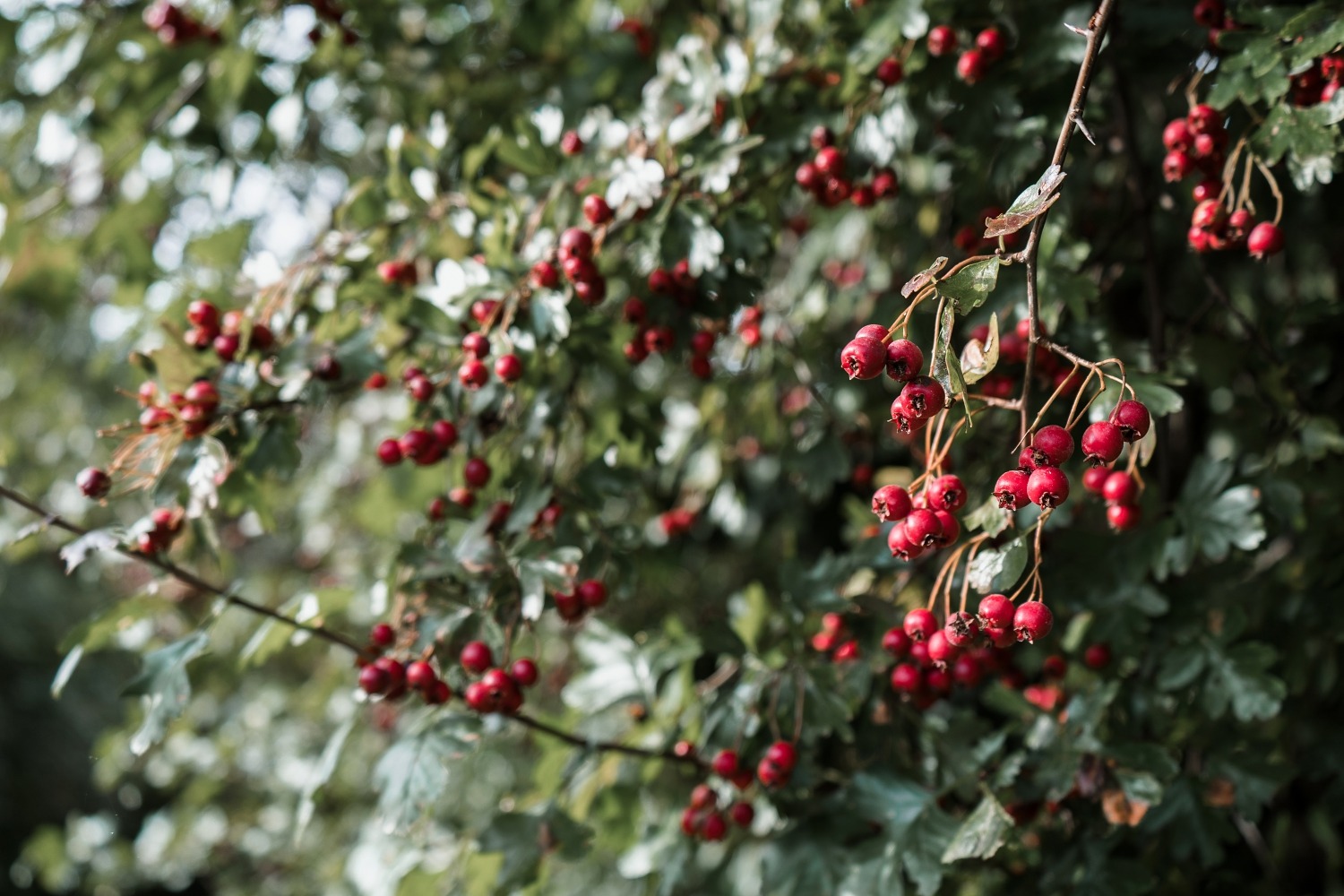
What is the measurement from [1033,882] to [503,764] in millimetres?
2292

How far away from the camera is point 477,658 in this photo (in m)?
1.60

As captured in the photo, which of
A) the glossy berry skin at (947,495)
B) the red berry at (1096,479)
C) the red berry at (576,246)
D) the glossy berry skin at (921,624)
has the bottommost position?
the red berry at (1096,479)

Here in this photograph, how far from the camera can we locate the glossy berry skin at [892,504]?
3.89ft

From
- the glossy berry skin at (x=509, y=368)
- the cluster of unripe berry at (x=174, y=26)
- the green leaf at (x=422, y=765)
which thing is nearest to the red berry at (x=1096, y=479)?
the glossy berry skin at (x=509, y=368)

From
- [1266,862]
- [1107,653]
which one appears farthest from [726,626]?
[1266,862]

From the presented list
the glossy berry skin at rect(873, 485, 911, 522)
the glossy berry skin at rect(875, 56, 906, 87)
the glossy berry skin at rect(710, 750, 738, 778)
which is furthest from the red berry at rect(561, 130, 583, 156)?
the glossy berry skin at rect(710, 750, 738, 778)

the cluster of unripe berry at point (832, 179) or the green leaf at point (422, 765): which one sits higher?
the cluster of unripe berry at point (832, 179)

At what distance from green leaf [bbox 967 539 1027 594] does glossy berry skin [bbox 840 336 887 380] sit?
326mm

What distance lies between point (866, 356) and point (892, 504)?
0.24 meters

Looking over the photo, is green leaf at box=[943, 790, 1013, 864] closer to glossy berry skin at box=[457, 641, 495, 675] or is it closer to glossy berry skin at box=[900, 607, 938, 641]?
glossy berry skin at box=[900, 607, 938, 641]

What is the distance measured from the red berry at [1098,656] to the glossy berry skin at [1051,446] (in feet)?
2.87

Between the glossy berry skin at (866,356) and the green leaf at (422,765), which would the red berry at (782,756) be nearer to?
the green leaf at (422,765)

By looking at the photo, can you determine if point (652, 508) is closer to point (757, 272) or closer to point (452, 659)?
point (757, 272)

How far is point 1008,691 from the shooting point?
176cm
